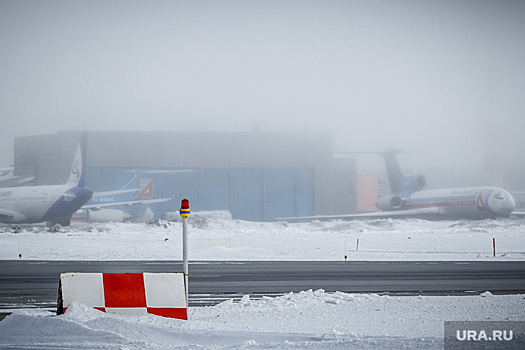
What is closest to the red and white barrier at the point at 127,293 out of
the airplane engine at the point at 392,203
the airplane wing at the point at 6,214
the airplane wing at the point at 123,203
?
the airplane wing at the point at 6,214

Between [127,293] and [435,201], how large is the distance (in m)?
53.0

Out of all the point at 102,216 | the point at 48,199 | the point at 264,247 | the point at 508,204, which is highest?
the point at 48,199

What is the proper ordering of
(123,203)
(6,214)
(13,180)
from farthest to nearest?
(13,180) → (123,203) → (6,214)

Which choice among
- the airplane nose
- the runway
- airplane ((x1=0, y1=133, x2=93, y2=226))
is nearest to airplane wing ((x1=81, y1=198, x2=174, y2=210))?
airplane ((x1=0, y1=133, x2=93, y2=226))

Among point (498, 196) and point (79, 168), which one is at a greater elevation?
point (79, 168)

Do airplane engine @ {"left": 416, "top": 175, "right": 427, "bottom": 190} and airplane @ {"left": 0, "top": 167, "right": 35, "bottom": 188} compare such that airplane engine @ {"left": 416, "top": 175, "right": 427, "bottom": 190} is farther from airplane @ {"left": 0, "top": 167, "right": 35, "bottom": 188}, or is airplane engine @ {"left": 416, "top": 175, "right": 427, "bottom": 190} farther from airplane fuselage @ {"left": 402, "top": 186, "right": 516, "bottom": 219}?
airplane @ {"left": 0, "top": 167, "right": 35, "bottom": 188}

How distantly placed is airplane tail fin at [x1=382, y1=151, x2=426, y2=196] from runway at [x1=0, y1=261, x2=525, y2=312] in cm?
4340

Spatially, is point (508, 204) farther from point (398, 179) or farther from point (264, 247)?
point (264, 247)

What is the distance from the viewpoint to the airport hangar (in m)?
66.4

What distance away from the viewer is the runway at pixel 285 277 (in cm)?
1399

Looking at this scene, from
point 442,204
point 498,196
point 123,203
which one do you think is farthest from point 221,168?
point 498,196

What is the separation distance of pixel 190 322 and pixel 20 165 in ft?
228

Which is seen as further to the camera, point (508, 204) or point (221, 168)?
point (221, 168)

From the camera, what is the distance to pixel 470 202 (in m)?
54.0
